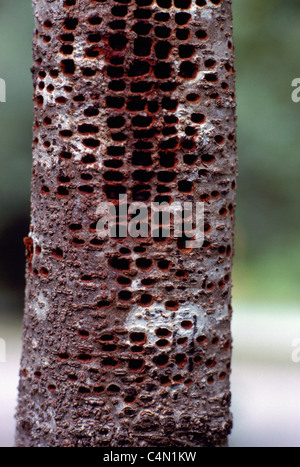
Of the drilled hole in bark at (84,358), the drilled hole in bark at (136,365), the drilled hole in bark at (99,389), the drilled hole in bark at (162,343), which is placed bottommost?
the drilled hole in bark at (99,389)

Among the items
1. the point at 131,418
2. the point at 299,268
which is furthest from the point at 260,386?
the point at 299,268

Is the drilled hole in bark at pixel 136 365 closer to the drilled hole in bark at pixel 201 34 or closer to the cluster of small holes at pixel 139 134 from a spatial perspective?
the cluster of small holes at pixel 139 134

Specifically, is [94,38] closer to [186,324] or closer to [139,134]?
[139,134]

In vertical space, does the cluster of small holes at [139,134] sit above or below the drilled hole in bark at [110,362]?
above

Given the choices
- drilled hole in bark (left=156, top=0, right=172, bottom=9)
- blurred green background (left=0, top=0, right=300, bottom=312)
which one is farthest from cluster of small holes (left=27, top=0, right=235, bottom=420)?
blurred green background (left=0, top=0, right=300, bottom=312)

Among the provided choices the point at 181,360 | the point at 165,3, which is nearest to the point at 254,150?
the point at 165,3

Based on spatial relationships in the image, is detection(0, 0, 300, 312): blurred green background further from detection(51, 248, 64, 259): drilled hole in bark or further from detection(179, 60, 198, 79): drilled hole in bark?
detection(179, 60, 198, 79): drilled hole in bark

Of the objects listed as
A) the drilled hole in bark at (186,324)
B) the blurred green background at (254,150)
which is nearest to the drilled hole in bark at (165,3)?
the drilled hole in bark at (186,324)
